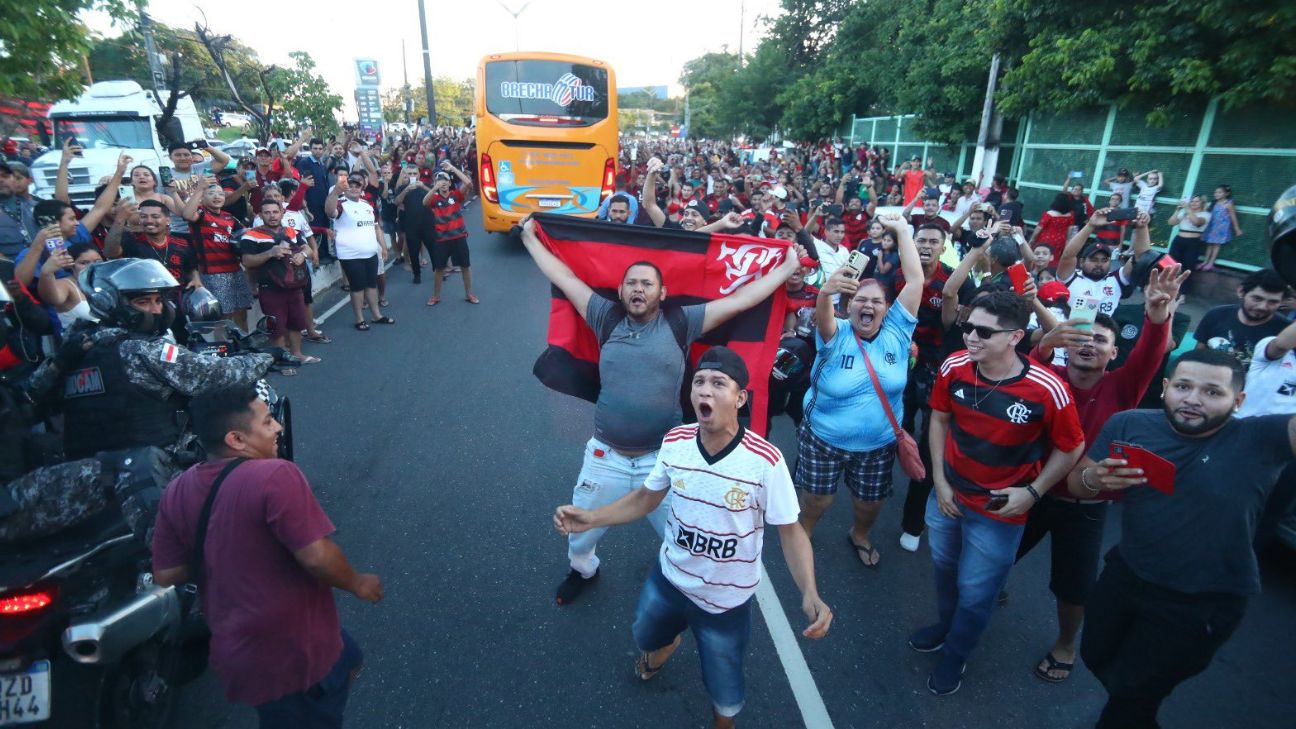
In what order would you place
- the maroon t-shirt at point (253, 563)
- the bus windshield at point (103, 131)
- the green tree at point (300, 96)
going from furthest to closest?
1. the green tree at point (300, 96)
2. the bus windshield at point (103, 131)
3. the maroon t-shirt at point (253, 563)

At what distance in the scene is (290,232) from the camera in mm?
7555

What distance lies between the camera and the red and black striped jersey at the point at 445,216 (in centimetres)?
992

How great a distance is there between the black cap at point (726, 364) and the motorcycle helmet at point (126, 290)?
9.20ft

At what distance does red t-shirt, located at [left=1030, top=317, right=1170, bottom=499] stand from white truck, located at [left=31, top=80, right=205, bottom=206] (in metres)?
18.9

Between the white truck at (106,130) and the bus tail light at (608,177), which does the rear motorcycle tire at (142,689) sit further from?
the white truck at (106,130)

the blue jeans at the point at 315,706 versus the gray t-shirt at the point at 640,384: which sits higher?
the gray t-shirt at the point at 640,384

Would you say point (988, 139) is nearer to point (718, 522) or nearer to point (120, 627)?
point (718, 522)

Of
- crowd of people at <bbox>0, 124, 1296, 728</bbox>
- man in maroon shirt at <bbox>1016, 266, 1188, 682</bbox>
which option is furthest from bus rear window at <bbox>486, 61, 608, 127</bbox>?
man in maroon shirt at <bbox>1016, 266, 1188, 682</bbox>

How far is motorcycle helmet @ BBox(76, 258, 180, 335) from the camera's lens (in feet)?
11.0

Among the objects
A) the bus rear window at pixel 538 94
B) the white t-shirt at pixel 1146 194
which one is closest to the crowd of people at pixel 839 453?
the white t-shirt at pixel 1146 194

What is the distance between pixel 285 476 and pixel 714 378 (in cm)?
146

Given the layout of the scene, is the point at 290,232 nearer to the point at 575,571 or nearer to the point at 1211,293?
the point at 575,571

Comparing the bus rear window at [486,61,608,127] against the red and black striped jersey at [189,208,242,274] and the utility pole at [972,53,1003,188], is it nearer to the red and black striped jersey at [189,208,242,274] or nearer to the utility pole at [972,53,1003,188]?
the red and black striped jersey at [189,208,242,274]

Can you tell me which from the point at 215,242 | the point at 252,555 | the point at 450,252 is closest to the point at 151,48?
the point at 450,252
